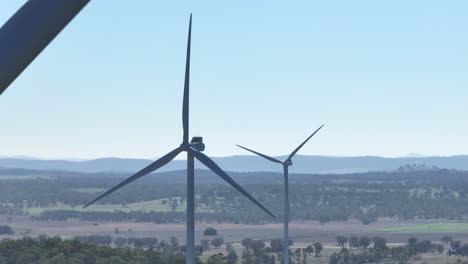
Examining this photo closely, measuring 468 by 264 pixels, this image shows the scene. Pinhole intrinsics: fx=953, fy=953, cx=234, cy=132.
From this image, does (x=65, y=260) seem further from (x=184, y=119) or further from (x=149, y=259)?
(x=184, y=119)

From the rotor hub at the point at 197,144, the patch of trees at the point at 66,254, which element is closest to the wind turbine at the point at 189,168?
the rotor hub at the point at 197,144

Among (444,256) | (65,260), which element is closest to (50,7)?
(65,260)

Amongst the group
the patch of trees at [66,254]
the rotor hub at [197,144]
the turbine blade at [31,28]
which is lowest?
the patch of trees at [66,254]

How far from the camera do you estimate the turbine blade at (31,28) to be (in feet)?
21.6

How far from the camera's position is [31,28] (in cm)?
661

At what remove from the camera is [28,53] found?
669cm

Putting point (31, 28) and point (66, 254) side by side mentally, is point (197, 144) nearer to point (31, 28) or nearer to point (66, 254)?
point (31, 28)

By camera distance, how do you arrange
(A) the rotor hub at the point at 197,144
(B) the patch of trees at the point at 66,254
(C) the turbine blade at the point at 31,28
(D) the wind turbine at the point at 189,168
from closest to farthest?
1. (C) the turbine blade at the point at 31,28
2. (D) the wind turbine at the point at 189,168
3. (A) the rotor hub at the point at 197,144
4. (B) the patch of trees at the point at 66,254

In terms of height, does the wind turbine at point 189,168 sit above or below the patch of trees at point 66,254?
above

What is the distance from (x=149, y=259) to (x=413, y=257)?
86922 mm

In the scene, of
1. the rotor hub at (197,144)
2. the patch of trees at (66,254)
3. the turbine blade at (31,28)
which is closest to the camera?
the turbine blade at (31,28)

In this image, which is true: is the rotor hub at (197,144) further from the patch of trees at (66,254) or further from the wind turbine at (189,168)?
the patch of trees at (66,254)

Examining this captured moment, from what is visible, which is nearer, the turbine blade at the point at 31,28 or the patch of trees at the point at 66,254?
the turbine blade at the point at 31,28

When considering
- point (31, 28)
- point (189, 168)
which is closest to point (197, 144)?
point (189, 168)
